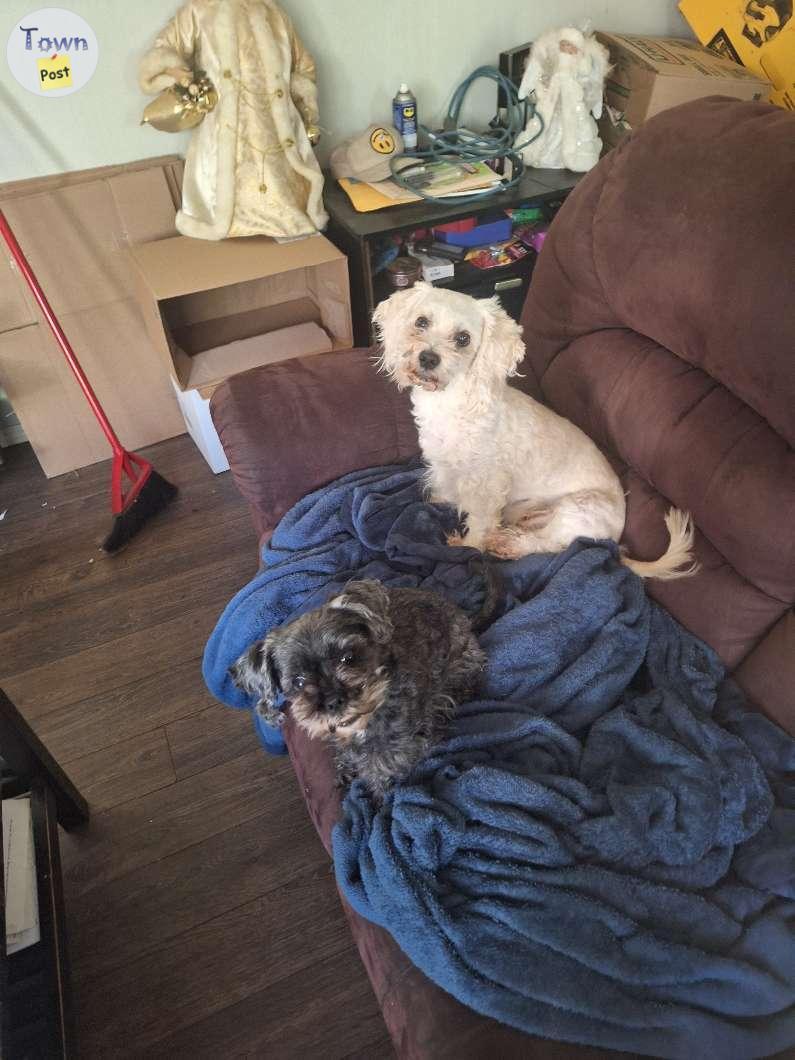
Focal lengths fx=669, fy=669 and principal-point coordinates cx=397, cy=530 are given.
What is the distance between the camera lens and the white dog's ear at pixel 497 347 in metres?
1.61

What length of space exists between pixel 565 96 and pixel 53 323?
192cm

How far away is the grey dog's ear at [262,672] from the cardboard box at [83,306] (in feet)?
5.81

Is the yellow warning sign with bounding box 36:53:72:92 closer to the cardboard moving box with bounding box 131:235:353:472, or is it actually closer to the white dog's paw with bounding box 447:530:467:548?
the cardboard moving box with bounding box 131:235:353:472

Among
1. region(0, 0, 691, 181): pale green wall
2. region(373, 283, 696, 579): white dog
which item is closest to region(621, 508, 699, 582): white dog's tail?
region(373, 283, 696, 579): white dog

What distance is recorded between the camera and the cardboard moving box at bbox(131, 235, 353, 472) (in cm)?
218

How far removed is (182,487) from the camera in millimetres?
2639

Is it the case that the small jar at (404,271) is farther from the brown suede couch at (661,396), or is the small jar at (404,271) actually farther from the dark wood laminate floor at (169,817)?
the dark wood laminate floor at (169,817)

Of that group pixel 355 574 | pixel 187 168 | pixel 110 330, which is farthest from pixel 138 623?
pixel 187 168

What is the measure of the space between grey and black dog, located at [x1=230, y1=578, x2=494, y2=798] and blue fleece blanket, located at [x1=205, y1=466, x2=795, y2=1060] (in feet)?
0.18

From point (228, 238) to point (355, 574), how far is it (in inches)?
55.8

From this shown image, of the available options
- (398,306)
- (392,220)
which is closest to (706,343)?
(398,306)

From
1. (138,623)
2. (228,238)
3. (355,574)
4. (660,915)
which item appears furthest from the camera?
(228,238)

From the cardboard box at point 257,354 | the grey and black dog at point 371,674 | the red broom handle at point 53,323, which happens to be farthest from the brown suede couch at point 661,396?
the red broom handle at point 53,323

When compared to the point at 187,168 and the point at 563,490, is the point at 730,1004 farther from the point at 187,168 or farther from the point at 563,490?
the point at 187,168
